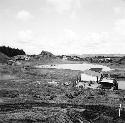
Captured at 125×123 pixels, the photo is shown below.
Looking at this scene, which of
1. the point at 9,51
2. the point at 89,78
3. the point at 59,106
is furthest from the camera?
the point at 9,51

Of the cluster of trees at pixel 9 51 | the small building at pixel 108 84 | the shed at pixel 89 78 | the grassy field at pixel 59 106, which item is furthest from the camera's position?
the cluster of trees at pixel 9 51

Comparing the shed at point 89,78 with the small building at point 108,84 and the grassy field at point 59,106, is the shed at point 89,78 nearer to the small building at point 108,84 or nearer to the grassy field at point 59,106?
the small building at point 108,84

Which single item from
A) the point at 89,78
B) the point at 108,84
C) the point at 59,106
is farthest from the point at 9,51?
the point at 59,106

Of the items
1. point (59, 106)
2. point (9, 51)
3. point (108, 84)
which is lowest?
point (59, 106)

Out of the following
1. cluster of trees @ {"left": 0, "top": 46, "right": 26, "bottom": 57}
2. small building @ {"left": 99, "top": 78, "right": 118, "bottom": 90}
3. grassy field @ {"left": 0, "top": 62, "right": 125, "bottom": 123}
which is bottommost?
grassy field @ {"left": 0, "top": 62, "right": 125, "bottom": 123}

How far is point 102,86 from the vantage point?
3647 centimetres

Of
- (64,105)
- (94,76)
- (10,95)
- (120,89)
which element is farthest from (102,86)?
(10,95)

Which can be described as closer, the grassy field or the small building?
the grassy field

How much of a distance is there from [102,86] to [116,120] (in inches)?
651

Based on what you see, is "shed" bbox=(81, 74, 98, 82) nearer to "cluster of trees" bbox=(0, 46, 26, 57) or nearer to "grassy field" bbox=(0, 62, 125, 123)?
"grassy field" bbox=(0, 62, 125, 123)

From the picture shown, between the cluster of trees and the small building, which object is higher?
the cluster of trees

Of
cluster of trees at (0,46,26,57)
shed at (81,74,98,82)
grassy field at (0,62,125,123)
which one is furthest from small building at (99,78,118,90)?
cluster of trees at (0,46,26,57)

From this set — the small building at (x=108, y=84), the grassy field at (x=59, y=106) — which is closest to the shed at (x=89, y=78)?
the small building at (x=108, y=84)

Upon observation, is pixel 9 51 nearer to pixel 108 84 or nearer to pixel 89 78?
pixel 89 78
